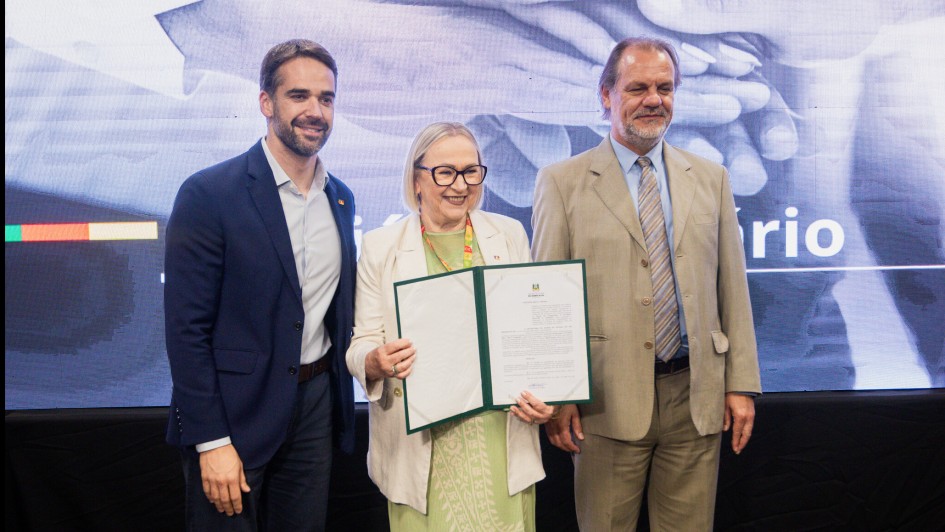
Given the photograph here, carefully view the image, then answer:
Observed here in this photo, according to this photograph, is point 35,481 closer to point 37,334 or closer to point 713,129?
point 37,334

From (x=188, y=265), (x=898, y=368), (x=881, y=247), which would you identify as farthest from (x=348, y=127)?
(x=898, y=368)

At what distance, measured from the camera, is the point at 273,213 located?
201cm

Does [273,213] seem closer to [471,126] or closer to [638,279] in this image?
[638,279]

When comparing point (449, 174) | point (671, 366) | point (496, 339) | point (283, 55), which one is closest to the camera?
point (496, 339)

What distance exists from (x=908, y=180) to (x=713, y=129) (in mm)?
902

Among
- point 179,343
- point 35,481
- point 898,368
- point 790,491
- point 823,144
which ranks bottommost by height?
point 790,491

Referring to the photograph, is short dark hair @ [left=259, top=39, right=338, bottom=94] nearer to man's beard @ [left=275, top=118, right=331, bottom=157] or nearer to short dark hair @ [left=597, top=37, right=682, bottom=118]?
man's beard @ [left=275, top=118, right=331, bottom=157]

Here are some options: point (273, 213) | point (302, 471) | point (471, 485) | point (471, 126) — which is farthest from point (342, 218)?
point (471, 126)

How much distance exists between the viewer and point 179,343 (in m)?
1.90

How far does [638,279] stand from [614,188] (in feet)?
0.97

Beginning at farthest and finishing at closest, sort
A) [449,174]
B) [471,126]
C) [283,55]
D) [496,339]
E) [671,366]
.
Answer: [471,126]
[671,366]
[283,55]
[449,174]
[496,339]

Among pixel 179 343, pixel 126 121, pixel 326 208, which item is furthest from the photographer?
pixel 126 121

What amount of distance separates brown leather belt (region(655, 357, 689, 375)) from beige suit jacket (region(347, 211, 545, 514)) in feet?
1.55

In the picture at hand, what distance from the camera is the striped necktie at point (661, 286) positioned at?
2.20m
